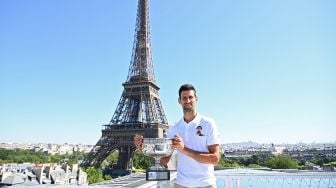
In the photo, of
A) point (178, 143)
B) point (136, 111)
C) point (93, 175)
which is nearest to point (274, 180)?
point (178, 143)

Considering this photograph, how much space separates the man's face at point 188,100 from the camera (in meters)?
2.08

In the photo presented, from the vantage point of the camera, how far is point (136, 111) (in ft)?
98.0

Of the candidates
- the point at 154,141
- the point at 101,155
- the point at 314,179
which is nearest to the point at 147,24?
the point at 101,155

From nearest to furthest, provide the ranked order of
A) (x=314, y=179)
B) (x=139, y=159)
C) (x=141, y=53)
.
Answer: (x=314, y=179) < (x=141, y=53) < (x=139, y=159)

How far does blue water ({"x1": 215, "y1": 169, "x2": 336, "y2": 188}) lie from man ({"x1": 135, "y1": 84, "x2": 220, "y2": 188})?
8.33ft

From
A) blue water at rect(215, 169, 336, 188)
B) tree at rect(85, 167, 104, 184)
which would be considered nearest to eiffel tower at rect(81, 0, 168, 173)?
tree at rect(85, 167, 104, 184)

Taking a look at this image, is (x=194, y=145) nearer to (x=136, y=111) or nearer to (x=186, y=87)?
(x=186, y=87)

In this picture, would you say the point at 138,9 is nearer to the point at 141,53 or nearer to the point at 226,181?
the point at 141,53

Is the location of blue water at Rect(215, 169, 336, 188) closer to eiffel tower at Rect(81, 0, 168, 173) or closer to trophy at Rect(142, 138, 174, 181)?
trophy at Rect(142, 138, 174, 181)

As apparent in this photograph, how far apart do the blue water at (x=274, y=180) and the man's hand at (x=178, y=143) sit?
106 inches

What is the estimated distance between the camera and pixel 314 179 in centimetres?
497

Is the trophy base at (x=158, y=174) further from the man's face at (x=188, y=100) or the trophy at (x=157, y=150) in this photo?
the man's face at (x=188, y=100)

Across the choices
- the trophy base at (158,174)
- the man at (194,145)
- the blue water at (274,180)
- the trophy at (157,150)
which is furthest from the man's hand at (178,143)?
the blue water at (274,180)

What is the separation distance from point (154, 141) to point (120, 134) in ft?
85.9
